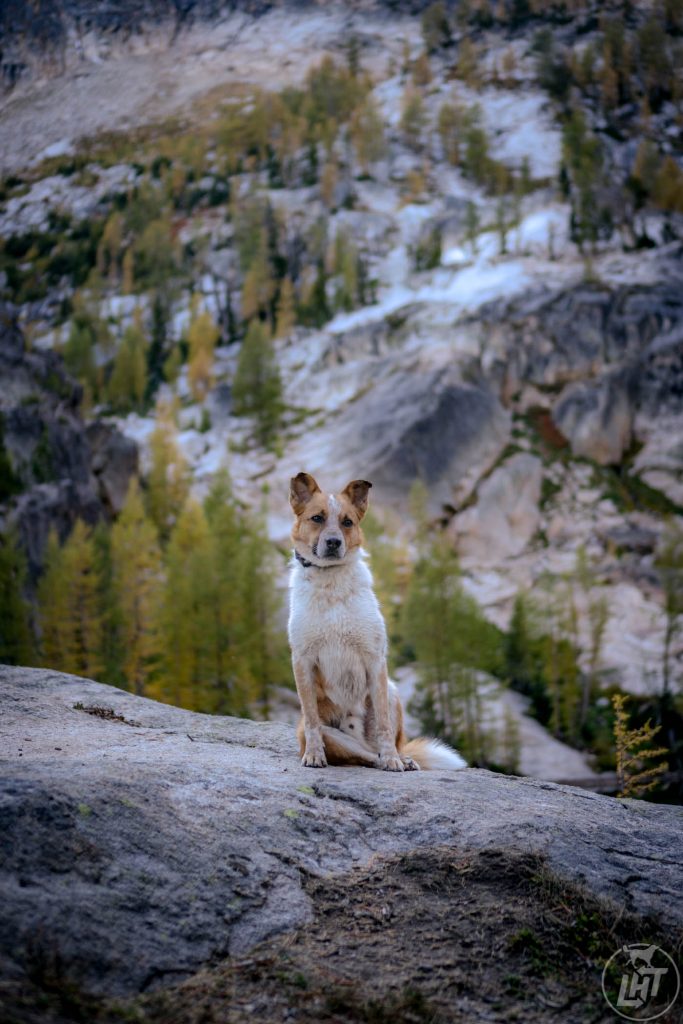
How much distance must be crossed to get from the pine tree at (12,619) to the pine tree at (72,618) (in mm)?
741

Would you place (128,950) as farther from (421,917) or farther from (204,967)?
(421,917)

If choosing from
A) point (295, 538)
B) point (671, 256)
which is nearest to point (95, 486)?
point (295, 538)

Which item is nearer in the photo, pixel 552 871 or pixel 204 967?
pixel 204 967

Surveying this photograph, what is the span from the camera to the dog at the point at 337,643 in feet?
23.8

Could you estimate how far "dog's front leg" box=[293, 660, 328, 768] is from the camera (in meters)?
6.99

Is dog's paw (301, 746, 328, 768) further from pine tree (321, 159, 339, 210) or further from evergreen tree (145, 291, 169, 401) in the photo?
pine tree (321, 159, 339, 210)

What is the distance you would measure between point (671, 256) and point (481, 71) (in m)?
47.0

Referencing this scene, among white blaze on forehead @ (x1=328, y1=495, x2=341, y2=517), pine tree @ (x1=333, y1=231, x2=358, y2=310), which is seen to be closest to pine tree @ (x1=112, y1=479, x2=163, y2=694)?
white blaze on forehead @ (x1=328, y1=495, x2=341, y2=517)

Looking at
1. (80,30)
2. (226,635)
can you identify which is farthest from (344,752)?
(80,30)

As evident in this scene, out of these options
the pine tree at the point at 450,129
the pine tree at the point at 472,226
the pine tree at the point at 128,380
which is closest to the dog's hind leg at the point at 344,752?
the pine tree at the point at 128,380

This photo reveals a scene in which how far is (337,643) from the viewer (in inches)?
286

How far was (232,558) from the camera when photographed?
33.7 m

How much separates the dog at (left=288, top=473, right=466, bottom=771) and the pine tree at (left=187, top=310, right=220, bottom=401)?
64.1 m

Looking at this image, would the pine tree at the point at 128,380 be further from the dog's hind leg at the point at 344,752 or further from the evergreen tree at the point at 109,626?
the dog's hind leg at the point at 344,752
